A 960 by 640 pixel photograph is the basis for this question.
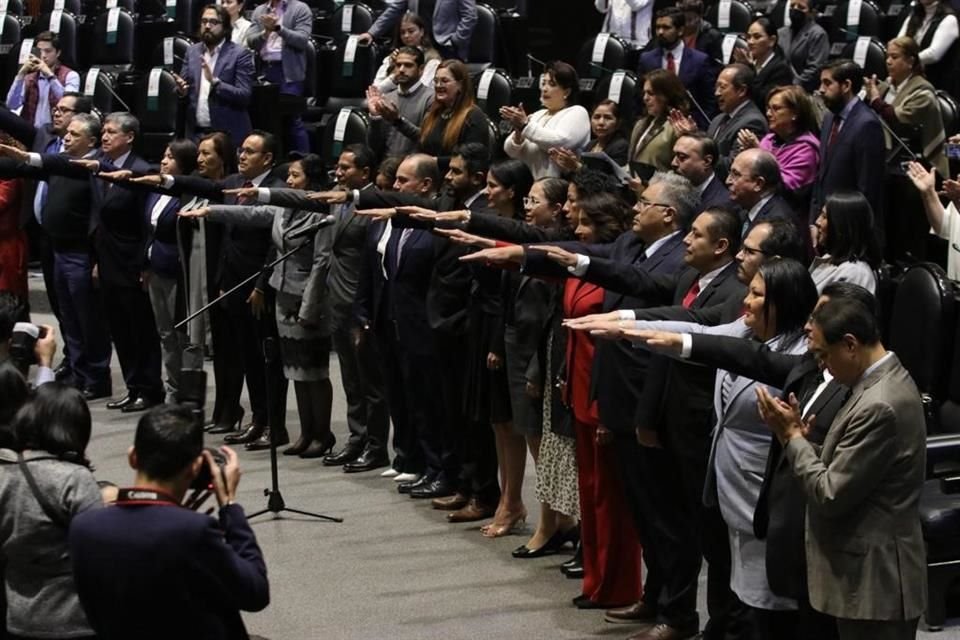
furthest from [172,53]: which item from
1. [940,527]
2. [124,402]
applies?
[940,527]

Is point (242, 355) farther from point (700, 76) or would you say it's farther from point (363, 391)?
point (700, 76)

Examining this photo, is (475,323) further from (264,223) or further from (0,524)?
(0,524)

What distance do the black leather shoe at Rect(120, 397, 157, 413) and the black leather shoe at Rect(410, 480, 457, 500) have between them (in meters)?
2.26

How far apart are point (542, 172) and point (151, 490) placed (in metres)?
4.67

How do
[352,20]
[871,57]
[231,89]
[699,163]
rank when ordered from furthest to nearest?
[352,20], [231,89], [871,57], [699,163]

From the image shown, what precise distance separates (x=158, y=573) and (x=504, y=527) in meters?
3.54

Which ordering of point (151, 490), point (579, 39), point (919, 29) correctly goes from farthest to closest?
point (579, 39)
point (919, 29)
point (151, 490)

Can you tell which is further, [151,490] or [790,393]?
[790,393]

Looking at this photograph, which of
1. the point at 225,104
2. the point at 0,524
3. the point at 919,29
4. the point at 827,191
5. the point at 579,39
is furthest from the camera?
the point at 579,39

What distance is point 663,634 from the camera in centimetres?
571

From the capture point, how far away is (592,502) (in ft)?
20.1

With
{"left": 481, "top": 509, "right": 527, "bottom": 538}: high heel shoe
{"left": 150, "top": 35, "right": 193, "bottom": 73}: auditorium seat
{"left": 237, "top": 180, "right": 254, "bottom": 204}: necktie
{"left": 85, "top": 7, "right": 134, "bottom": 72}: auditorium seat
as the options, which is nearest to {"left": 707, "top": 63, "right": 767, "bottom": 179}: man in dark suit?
{"left": 481, "top": 509, "right": 527, "bottom": 538}: high heel shoe

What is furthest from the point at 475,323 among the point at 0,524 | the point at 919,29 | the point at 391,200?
the point at 919,29

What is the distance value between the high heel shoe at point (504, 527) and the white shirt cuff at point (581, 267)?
5.92ft
